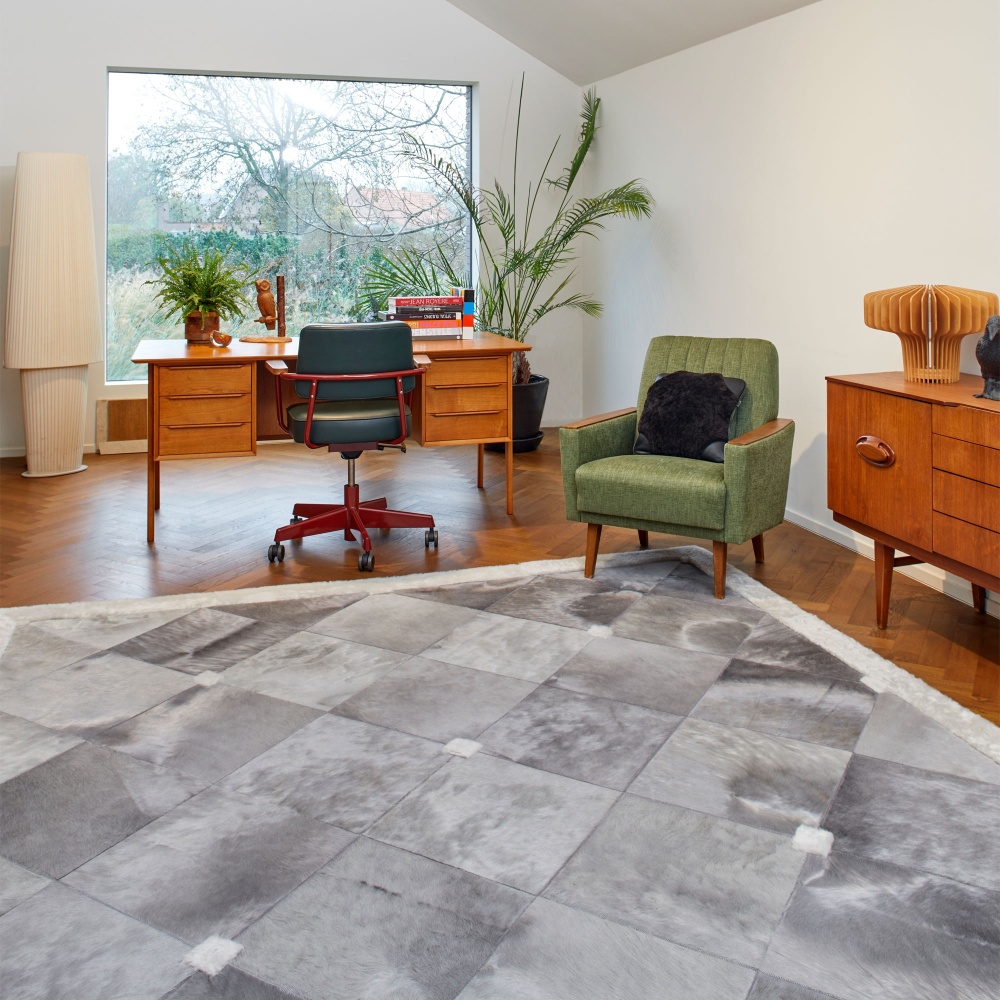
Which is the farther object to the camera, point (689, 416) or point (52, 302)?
point (52, 302)

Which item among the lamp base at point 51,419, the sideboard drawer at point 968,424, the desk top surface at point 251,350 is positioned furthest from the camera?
the lamp base at point 51,419

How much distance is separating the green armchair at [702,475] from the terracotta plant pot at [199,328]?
173 centimetres

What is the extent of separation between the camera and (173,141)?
21.6 feet

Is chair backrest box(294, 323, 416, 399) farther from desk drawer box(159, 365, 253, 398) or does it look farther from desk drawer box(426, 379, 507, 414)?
desk drawer box(426, 379, 507, 414)

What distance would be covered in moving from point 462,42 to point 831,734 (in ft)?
17.9

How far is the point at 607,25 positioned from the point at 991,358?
3.62m

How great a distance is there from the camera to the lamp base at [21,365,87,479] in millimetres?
5832

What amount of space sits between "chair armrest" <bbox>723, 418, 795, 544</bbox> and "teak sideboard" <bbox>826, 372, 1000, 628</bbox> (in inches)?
9.5

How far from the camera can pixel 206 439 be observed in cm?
442

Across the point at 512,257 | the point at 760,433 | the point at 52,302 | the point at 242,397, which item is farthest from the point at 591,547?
the point at 52,302

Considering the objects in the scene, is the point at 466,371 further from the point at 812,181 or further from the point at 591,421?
the point at 812,181

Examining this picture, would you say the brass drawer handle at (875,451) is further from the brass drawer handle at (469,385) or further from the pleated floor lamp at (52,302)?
the pleated floor lamp at (52,302)

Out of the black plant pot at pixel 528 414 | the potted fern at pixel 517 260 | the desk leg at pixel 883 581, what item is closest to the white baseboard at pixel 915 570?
the desk leg at pixel 883 581

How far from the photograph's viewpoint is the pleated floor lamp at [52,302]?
5730 millimetres
